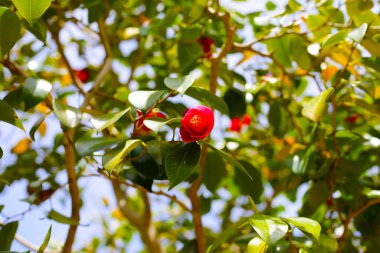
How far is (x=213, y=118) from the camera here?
0.88m

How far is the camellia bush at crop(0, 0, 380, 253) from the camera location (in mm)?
883

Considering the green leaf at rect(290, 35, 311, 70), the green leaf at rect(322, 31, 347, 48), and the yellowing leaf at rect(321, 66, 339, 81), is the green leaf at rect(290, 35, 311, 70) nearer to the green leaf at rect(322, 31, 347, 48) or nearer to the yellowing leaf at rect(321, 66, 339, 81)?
the yellowing leaf at rect(321, 66, 339, 81)

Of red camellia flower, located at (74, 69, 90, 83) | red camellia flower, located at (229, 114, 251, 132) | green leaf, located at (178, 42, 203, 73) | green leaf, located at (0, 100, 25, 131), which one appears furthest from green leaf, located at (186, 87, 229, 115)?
red camellia flower, located at (74, 69, 90, 83)

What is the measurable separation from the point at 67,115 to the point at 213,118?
33 centimetres

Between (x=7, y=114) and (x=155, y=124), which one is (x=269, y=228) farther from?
(x=7, y=114)

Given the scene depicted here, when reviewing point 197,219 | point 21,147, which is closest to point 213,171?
point 197,219

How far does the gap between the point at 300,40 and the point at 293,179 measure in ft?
1.27

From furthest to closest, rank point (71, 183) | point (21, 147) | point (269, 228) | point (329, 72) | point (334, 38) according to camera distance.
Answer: point (21, 147)
point (329, 72)
point (71, 183)
point (334, 38)
point (269, 228)

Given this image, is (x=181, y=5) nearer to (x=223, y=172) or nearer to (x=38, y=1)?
(x=223, y=172)

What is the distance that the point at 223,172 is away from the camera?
1.44 meters

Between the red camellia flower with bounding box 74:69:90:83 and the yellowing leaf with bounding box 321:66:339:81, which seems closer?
the yellowing leaf with bounding box 321:66:339:81

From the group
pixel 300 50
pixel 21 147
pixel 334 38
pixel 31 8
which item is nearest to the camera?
pixel 31 8

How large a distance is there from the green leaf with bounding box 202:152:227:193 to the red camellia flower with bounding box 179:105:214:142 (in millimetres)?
574

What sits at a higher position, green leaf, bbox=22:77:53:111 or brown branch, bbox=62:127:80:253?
green leaf, bbox=22:77:53:111
